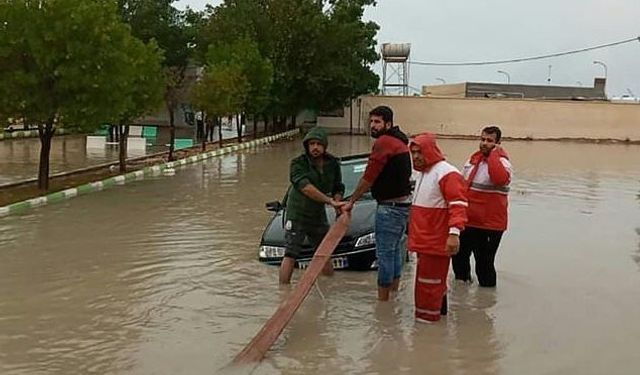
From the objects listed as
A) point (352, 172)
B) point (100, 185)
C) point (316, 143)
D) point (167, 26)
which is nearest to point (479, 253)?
point (316, 143)

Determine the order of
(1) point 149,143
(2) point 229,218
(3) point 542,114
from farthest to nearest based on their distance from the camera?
(3) point 542,114
(1) point 149,143
(2) point 229,218

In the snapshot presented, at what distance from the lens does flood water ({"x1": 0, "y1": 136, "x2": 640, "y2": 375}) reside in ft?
20.0

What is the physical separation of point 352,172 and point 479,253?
2797mm

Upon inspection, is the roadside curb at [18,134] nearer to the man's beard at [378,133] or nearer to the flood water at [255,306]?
the flood water at [255,306]

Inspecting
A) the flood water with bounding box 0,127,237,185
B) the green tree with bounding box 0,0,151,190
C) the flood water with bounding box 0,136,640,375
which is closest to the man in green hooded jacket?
the flood water with bounding box 0,136,640,375

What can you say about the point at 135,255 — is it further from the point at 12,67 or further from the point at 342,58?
the point at 342,58

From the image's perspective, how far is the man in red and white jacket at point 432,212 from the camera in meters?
6.62

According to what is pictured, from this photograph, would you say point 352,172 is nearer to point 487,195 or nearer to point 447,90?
point 487,195

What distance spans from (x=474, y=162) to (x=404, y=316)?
1.84m

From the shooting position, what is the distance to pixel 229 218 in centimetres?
1367

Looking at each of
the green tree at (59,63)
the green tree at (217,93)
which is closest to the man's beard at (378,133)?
the green tree at (59,63)

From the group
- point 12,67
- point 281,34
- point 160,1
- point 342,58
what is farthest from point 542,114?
point 12,67

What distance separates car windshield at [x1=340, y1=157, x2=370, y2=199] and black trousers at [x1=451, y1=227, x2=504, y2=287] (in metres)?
1.95

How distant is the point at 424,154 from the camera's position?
22.3 feet
